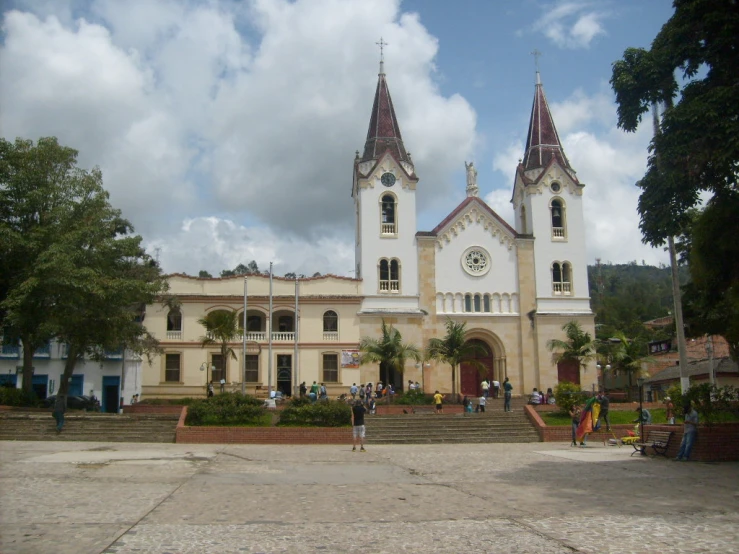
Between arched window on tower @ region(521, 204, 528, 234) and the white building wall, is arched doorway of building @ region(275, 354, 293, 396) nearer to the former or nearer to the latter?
the white building wall

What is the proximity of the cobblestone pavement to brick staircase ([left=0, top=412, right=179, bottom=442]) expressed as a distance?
6.27m

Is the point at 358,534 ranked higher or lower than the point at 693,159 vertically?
lower

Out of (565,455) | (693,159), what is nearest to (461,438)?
(565,455)

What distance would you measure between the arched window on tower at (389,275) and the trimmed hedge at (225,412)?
18.4 metres

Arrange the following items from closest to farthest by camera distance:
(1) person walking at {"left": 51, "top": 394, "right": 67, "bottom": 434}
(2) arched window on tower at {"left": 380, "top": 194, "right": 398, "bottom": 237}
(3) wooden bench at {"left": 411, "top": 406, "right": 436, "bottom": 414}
→ (1) person walking at {"left": 51, "top": 394, "right": 67, "bottom": 434}, (3) wooden bench at {"left": 411, "top": 406, "right": 436, "bottom": 414}, (2) arched window on tower at {"left": 380, "top": 194, "right": 398, "bottom": 237}

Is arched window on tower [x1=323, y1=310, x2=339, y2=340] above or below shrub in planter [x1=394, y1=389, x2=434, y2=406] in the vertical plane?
above

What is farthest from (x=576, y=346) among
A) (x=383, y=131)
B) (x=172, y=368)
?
(x=172, y=368)

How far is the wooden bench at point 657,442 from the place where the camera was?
58.4 feet

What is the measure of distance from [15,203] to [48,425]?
895cm

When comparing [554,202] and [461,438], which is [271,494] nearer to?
[461,438]


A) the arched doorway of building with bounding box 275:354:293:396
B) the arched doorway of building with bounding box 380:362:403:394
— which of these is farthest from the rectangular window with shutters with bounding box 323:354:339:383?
the arched doorway of building with bounding box 380:362:403:394

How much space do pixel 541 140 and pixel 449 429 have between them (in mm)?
26062

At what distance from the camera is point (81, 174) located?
29.5m

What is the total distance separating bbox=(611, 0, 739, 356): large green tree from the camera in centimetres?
1308
